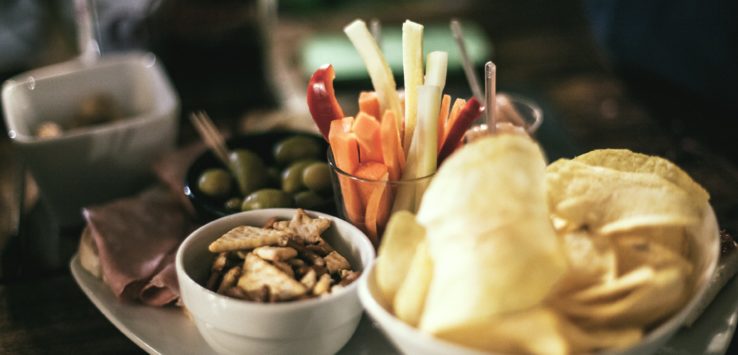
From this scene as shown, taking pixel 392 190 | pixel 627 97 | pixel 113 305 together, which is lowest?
pixel 627 97

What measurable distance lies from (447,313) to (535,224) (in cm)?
9

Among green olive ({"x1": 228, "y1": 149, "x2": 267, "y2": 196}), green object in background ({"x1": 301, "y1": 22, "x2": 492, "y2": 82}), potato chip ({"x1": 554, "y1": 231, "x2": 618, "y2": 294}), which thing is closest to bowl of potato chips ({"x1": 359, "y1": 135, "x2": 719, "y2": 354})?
potato chip ({"x1": 554, "y1": 231, "x2": 618, "y2": 294})

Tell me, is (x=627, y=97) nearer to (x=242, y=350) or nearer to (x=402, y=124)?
(x=402, y=124)

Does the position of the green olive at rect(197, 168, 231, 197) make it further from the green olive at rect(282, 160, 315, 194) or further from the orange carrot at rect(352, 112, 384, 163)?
the orange carrot at rect(352, 112, 384, 163)

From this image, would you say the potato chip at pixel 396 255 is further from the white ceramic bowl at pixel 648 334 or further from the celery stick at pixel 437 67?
the celery stick at pixel 437 67

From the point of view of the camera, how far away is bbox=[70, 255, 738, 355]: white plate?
62 centimetres

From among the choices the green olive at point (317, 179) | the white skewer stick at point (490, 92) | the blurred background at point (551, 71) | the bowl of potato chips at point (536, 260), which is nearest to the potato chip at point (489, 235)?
the bowl of potato chips at point (536, 260)

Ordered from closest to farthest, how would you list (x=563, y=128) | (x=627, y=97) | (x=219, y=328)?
(x=219, y=328), (x=563, y=128), (x=627, y=97)

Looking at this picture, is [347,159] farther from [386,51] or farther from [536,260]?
[386,51]

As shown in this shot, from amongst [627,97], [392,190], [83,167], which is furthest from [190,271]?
[627,97]

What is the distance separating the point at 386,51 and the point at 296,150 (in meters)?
0.76

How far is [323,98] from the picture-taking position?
2.31 feet

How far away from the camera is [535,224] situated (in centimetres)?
47

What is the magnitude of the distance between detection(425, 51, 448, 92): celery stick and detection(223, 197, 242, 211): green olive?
29 centimetres
